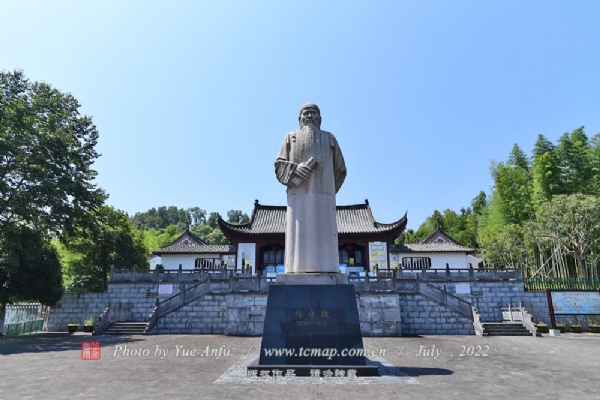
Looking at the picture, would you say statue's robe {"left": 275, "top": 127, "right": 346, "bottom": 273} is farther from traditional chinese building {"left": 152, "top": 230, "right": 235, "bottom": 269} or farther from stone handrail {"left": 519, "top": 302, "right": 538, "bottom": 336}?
traditional chinese building {"left": 152, "top": 230, "right": 235, "bottom": 269}

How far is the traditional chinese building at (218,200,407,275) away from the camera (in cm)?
2752

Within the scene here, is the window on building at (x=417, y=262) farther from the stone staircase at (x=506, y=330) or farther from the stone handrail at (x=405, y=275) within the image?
the stone staircase at (x=506, y=330)

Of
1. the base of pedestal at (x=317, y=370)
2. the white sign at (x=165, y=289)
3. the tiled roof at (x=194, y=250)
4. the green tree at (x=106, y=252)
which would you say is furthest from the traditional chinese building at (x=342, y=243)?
the base of pedestal at (x=317, y=370)

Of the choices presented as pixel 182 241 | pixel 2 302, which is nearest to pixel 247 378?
pixel 2 302

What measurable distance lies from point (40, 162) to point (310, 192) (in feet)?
58.9

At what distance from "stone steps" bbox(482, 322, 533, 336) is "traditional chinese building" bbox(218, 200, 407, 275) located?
1067 centimetres

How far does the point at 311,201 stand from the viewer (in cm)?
704

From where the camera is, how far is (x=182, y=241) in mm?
39812

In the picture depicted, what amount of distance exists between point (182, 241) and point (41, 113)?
74.8 ft

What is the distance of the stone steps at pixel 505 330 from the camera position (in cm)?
1655

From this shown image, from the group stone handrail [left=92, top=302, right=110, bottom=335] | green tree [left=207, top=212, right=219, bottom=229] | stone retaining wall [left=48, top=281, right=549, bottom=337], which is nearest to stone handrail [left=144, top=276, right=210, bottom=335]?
stone retaining wall [left=48, top=281, right=549, bottom=337]

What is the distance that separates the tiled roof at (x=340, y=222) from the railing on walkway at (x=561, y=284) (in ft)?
30.4

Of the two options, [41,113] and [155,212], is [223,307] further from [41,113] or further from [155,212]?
[155,212]

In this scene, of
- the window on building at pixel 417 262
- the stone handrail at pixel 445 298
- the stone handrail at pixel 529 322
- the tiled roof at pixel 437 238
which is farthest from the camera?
the tiled roof at pixel 437 238
